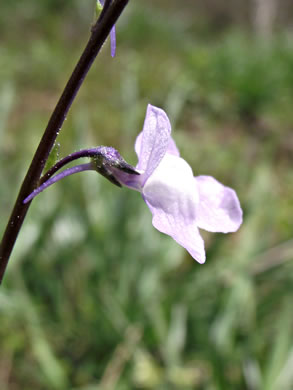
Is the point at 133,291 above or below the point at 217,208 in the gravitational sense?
below

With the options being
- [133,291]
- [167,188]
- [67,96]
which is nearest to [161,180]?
[167,188]

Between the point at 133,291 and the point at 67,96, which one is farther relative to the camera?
the point at 133,291

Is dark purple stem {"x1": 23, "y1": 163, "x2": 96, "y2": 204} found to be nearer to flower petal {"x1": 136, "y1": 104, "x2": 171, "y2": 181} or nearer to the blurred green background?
flower petal {"x1": 136, "y1": 104, "x2": 171, "y2": 181}

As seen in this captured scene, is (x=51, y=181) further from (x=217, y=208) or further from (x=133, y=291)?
(x=133, y=291)

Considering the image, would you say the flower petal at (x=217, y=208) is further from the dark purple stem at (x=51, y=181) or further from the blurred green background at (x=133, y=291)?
the blurred green background at (x=133, y=291)

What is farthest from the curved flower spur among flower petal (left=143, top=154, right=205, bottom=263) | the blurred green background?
the blurred green background

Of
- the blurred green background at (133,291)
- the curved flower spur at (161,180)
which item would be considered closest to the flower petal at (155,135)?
the curved flower spur at (161,180)

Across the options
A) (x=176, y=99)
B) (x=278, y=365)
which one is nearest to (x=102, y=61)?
(x=176, y=99)

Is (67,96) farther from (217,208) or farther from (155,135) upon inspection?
(217,208)
